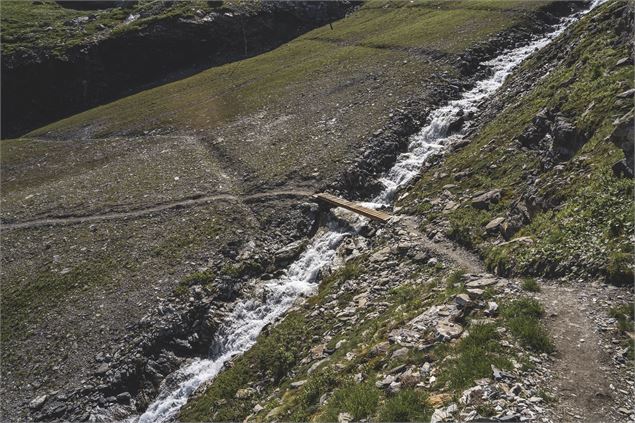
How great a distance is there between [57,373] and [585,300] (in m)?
29.3

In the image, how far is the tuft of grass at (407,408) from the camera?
13617mm

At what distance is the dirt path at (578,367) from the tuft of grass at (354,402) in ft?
17.0

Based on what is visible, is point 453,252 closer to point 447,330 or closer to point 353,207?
point 447,330

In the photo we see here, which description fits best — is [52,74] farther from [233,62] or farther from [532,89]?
[532,89]

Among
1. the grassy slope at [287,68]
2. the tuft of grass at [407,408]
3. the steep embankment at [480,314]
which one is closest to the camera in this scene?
the tuft of grass at [407,408]

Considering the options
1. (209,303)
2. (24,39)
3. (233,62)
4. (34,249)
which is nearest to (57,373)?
(209,303)

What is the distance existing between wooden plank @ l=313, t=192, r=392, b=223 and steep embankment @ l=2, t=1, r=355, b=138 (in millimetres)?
68426

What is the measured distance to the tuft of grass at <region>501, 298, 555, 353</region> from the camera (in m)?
14.9

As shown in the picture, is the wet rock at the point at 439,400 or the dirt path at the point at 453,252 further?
the dirt path at the point at 453,252

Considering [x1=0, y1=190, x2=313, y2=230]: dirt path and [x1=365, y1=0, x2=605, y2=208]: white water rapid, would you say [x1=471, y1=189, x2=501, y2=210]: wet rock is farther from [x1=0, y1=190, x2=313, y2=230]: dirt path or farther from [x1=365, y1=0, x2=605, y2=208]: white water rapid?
[x1=0, y1=190, x2=313, y2=230]: dirt path

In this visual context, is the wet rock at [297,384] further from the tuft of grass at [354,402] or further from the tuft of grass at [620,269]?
the tuft of grass at [620,269]

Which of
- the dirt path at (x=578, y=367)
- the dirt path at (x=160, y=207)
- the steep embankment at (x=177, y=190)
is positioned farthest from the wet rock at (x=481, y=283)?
the dirt path at (x=160, y=207)

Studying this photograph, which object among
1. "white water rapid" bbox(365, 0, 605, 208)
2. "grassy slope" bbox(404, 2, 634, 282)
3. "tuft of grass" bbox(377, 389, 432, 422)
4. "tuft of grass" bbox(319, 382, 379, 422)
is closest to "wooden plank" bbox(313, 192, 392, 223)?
"white water rapid" bbox(365, 0, 605, 208)

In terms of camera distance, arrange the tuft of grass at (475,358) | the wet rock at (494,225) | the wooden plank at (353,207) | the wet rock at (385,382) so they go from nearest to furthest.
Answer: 1. the tuft of grass at (475,358)
2. the wet rock at (385,382)
3. the wet rock at (494,225)
4. the wooden plank at (353,207)
